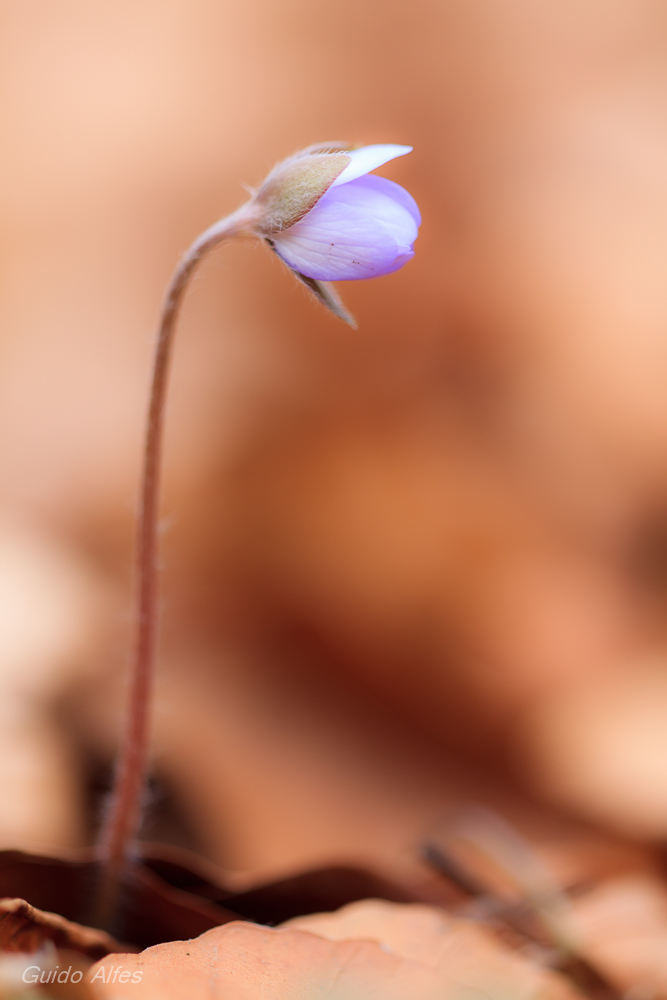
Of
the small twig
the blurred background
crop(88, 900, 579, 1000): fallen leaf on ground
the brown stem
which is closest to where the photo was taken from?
crop(88, 900, 579, 1000): fallen leaf on ground

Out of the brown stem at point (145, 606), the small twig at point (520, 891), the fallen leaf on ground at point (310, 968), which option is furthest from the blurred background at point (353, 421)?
the fallen leaf on ground at point (310, 968)

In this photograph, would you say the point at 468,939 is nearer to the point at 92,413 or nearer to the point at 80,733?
the point at 80,733

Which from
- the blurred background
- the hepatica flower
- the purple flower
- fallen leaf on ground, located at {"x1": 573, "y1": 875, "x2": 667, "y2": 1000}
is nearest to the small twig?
fallen leaf on ground, located at {"x1": 573, "y1": 875, "x2": 667, "y2": 1000}

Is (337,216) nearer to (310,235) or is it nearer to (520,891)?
(310,235)

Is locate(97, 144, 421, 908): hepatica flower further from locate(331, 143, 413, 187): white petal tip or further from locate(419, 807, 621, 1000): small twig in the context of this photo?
locate(419, 807, 621, 1000): small twig

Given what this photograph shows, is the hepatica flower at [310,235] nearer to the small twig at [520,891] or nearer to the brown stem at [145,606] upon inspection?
the brown stem at [145,606]

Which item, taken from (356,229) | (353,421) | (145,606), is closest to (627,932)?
(145,606)

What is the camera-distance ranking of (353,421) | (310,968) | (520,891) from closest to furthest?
(310,968) < (520,891) < (353,421)
